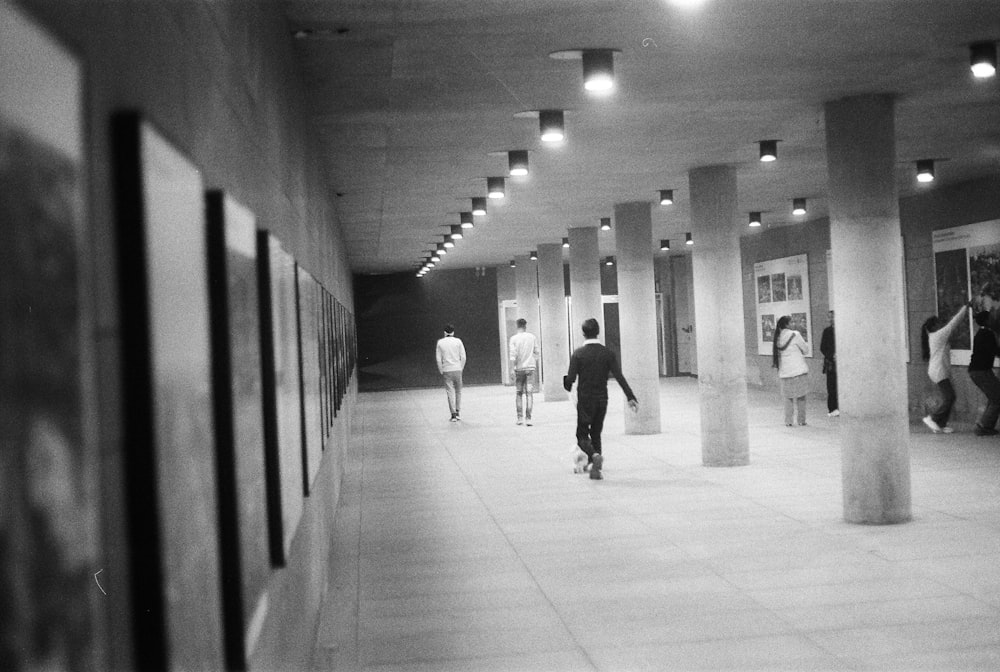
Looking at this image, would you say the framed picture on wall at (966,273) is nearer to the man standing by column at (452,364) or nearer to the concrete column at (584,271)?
the concrete column at (584,271)

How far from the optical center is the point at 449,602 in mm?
7566

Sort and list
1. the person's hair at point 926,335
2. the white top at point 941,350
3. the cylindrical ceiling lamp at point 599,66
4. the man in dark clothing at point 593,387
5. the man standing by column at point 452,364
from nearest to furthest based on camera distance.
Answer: the cylindrical ceiling lamp at point 599,66 < the man in dark clothing at point 593,387 < the white top at point 941,350 < the person's hair at point 926,335 < the man standing by column at point 452,364

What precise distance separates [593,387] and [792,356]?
20.2ft

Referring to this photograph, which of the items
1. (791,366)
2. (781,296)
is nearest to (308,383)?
(791,366)

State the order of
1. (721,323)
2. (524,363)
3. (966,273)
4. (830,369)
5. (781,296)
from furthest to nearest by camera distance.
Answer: (781,296) → (524,363) → (830,369) → (966,273) → (721,323)

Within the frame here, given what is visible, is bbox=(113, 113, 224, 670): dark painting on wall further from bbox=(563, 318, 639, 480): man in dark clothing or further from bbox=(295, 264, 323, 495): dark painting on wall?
bbox=(563, 318, 639, 480): man in dark clothing

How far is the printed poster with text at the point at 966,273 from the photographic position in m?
17.2

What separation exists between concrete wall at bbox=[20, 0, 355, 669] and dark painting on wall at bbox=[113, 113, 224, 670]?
3 cm

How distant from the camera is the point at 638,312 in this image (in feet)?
61.0

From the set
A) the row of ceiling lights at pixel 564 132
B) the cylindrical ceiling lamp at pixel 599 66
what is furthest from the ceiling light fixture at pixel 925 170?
the cylindrical ceiling lamp at pixel 599 66

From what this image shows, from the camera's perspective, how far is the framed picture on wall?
56.5 feet

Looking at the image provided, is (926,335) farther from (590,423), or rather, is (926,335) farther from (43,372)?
(43,372)

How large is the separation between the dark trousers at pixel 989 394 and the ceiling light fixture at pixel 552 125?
9668mm

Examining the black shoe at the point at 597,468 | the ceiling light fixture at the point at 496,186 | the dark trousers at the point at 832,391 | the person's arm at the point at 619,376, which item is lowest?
the black shoe at the point at 597,468
